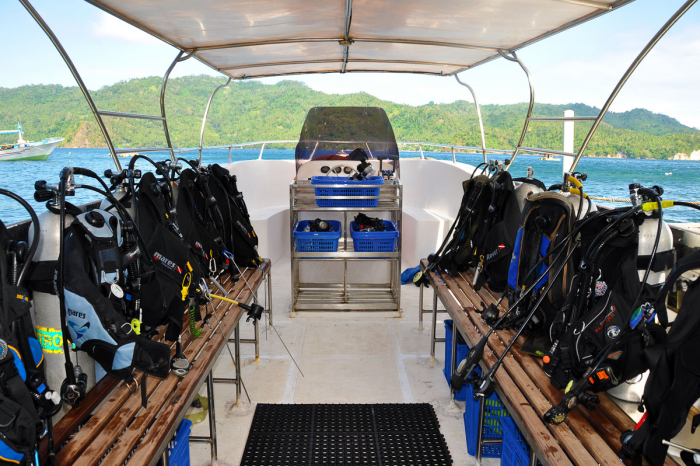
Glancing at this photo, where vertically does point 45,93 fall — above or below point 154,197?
above

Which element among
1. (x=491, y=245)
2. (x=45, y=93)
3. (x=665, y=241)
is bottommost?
(x=491, y=245)

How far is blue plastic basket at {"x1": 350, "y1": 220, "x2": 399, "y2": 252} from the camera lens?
4227 millimetres

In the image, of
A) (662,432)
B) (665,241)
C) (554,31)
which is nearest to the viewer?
(662,432)

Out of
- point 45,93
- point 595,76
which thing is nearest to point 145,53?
point 45,93

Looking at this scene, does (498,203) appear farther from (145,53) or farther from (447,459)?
(145,53)

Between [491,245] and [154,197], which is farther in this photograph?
[491,245]

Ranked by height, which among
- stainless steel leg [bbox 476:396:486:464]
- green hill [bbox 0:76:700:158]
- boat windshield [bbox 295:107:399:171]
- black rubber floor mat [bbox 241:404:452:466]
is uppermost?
green hill [bbox 0:76:700:158]

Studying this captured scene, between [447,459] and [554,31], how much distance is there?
2899 mm

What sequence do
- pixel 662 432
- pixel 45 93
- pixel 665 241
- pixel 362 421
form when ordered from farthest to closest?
1. pixel 45 93
2. pixel 362 421
3. pixel 665 241
4. pixel 662 432

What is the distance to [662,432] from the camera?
3.91 ft

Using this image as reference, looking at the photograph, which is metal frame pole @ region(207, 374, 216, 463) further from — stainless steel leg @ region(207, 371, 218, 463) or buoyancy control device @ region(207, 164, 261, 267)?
buoyancy control device @ region(207, 164, 261, 267)

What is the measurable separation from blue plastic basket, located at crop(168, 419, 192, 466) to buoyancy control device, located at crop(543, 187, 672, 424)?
1.39 meters

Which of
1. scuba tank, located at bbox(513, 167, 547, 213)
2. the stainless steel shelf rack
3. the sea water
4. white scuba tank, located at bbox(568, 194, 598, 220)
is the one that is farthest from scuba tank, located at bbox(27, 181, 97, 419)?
the sea water

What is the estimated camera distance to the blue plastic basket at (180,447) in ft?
5.64
